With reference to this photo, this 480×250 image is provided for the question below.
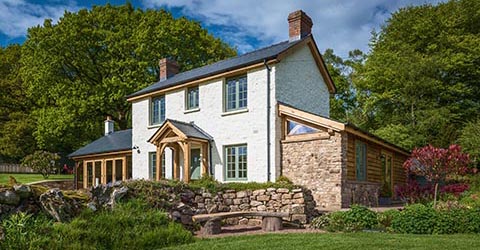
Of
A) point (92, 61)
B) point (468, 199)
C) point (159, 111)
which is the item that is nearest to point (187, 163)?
point (159, 111)

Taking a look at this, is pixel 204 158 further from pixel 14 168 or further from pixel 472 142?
pixel 14 168

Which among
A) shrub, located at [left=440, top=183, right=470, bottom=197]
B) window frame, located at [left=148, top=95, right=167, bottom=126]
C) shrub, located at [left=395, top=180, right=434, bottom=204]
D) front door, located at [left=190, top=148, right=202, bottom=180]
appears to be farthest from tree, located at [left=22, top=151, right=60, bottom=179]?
shrub, located at [left=440, top=183, right=470, bottom=197]

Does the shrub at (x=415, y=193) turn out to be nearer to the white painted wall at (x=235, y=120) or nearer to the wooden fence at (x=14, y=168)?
the white painted wall at (x=235, y=120)

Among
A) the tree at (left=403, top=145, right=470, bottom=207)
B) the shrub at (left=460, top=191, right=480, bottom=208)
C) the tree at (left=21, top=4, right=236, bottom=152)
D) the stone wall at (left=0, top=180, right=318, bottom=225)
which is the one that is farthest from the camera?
the tree at (left=21, top=4, right=236, bottom=152)

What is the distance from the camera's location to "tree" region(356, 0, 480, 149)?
24.2 meters

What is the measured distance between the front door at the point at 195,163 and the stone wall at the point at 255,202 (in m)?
5.07

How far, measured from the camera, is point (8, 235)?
7555mm

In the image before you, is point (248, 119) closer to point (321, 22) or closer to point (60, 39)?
point (321, 22)

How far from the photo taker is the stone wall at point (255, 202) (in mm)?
12031

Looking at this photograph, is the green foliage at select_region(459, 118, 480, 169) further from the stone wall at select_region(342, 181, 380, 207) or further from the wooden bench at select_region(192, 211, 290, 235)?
the wooden bench at select_region(192, 211, 290, 235)

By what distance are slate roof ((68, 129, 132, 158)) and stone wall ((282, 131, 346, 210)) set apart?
10740 millimetres

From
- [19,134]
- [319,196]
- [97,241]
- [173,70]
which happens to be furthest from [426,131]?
[19,134]

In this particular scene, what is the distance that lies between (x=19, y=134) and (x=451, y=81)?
31.8 m

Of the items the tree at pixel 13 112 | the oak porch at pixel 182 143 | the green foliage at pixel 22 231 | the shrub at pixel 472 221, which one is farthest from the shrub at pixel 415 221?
the tree at pixel 13 112
